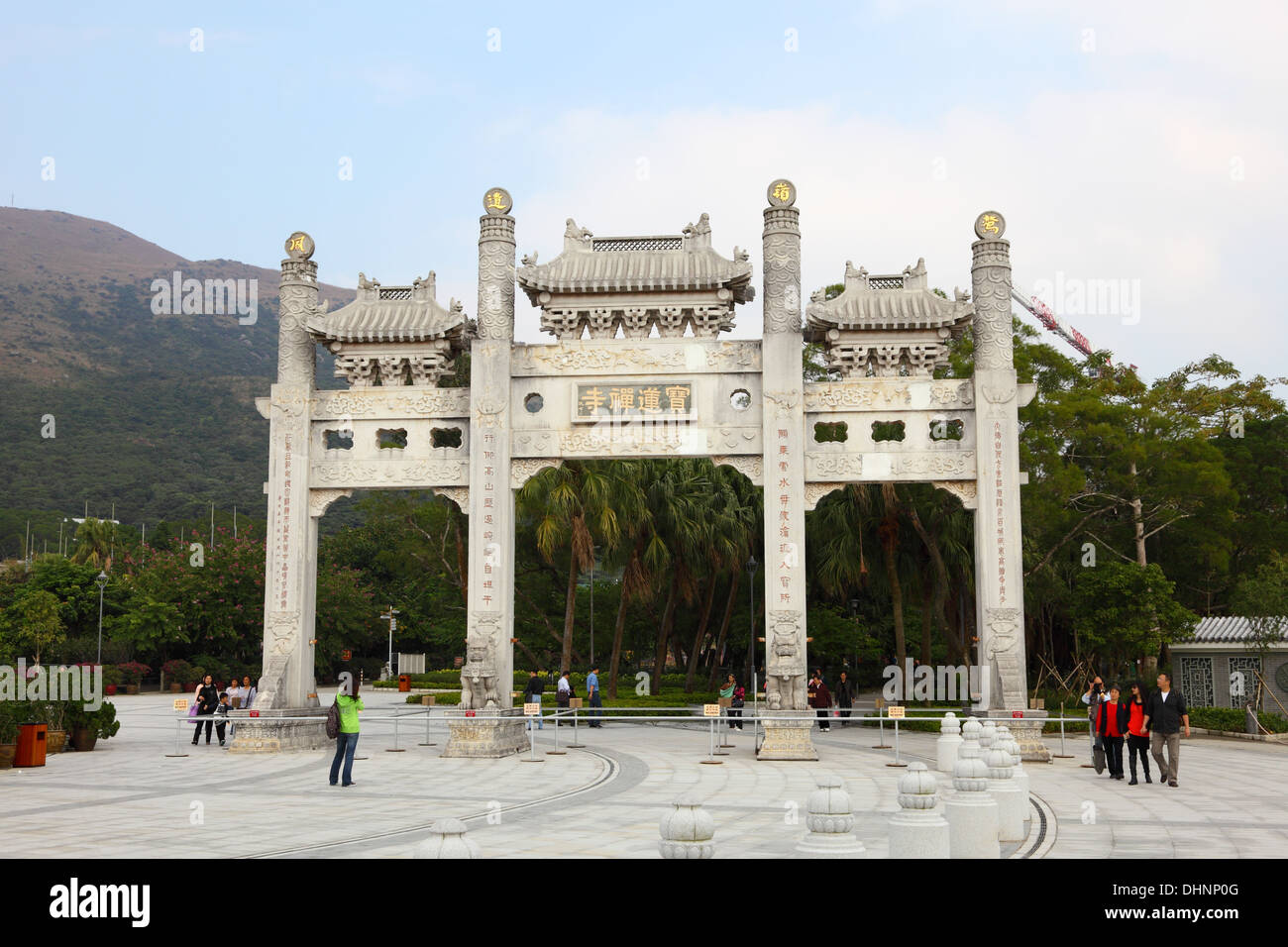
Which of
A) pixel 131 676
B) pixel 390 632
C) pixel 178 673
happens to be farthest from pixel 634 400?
pixel 390 632

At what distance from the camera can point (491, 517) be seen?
16.6 metres

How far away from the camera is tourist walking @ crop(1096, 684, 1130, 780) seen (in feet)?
40.1

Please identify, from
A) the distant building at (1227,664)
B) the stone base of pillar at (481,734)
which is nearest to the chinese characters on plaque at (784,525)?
the stone base of pillar at (481,734)

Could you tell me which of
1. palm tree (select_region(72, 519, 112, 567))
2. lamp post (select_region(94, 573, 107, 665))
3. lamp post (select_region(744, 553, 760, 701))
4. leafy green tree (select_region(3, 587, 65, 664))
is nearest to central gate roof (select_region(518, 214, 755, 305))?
lamp post (select_region(744, 553, 760, 701))

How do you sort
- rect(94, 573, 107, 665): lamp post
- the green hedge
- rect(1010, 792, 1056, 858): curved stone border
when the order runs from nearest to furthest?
rect(1010, 792, 1056, 858): curved stone border, the green hedge, rect(94, 573, 107, 665): lamp post

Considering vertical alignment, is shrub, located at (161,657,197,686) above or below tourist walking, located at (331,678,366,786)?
below

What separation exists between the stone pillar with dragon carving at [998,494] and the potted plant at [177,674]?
26.6 m

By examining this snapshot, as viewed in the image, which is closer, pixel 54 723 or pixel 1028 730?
pixel 1028 730

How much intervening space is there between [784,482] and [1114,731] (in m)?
5.76

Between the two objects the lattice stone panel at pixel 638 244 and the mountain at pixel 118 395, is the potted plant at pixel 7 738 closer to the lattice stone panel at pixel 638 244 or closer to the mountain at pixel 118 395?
the lattice stone panel at pixel 638 244

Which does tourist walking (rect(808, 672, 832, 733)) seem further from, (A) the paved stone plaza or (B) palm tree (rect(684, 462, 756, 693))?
(B) palm tree (rect(684, 462, 756, 693))

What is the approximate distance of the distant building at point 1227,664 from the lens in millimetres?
19469

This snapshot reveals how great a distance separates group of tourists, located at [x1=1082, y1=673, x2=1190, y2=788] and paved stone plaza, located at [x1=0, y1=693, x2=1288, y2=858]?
28 centimetres

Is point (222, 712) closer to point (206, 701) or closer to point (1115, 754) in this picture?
point (206, 701)
